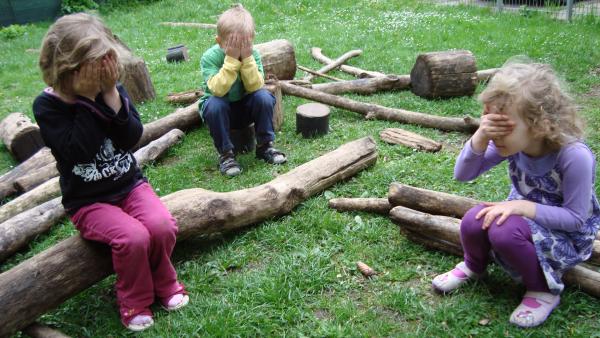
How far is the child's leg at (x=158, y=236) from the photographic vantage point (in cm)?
279

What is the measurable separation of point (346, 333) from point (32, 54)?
9.99 m

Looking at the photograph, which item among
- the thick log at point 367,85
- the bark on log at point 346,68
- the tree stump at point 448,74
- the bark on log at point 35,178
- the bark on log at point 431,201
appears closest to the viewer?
the bark on log at point 431,201

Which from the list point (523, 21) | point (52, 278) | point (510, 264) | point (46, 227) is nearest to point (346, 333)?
point (510, 264)

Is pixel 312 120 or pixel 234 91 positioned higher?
pixel 234 91

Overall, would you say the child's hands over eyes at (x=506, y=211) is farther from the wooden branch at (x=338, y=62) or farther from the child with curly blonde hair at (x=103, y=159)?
the wooden branch at (x=338, y=62)

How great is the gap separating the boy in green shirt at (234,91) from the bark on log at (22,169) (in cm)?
160

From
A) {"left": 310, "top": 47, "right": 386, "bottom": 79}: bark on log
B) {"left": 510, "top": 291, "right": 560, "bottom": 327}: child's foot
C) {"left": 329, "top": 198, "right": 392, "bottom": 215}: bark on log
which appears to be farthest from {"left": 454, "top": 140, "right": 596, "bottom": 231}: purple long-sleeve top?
{"left": 310, "top": 47, "right": 386, "bottom": 79}: bark on log

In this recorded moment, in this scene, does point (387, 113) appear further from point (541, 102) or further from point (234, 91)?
point (541, 102)

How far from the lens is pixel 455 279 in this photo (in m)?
2.82

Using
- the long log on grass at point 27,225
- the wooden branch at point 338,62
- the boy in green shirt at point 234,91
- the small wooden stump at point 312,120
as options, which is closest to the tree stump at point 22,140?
the long log on grass at point 27,225

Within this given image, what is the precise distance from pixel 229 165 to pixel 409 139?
1674 mm

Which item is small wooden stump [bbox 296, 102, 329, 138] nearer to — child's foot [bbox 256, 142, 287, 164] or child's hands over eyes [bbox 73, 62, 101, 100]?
child's foot [bbox 256, 142, 287, 164]

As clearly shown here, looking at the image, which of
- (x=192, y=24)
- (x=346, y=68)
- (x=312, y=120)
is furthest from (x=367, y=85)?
(x=192, y=24)

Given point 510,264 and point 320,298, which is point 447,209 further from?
point 320,298
